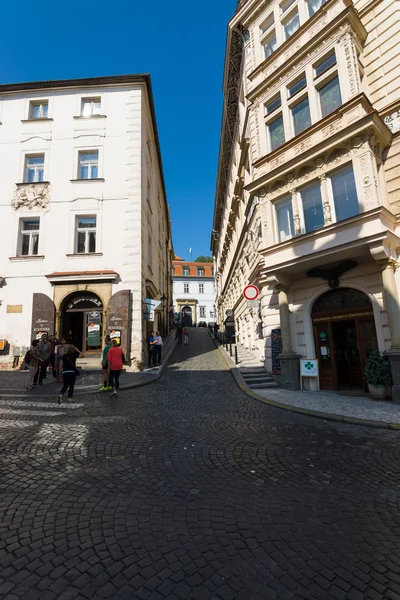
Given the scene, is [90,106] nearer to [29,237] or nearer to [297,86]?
[29,237]

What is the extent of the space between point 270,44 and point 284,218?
8465 mm

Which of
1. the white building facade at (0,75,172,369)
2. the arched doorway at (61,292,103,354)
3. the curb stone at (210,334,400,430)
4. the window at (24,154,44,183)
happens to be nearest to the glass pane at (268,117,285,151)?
the white building facade at (0,75,172,369)

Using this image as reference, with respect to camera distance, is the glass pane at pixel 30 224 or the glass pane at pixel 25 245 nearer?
the glass pane at pixel 25 245

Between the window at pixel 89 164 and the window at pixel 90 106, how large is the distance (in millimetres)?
2418

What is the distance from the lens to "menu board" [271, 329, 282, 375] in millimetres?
11602

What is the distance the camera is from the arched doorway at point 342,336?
9984 mm

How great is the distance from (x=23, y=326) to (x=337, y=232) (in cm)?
1429

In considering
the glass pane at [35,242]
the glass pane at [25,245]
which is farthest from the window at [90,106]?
the glass pane at [25,245]

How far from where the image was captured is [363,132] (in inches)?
357

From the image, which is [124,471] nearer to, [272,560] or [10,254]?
[272,560]

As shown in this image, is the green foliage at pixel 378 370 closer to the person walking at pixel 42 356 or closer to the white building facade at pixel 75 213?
the white building facade at pixel 75 213

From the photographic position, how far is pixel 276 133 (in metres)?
12.4

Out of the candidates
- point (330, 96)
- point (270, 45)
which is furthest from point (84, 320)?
point (270, 45)

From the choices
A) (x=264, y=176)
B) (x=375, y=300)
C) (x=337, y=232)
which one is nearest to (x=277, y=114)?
(x=264, y=176)
